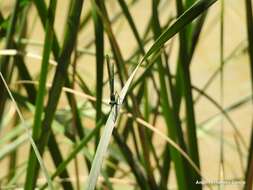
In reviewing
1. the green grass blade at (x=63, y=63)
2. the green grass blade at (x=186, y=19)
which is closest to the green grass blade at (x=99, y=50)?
the green grass blade at (x=63, y=63)

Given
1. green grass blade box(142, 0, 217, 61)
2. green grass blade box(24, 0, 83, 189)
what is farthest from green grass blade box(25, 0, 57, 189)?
green grass blade box(142, 0, 217, 61)

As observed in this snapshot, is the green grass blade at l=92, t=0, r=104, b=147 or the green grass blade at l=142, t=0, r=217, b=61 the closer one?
the green grass blade at l=142, t=0, r=217, b=61

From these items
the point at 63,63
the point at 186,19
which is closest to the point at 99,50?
the point at 63,63

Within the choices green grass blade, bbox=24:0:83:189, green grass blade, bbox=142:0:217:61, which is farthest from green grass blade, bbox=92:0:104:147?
green grass blade, bbox=142:0:217:61

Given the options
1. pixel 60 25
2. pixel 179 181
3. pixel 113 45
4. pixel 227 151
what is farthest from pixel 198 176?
pixel 60 25

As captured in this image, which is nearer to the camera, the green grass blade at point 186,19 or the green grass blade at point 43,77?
the green grass blade at point 186,19

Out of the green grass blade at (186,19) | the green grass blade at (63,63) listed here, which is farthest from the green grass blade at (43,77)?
the green grass blade at (186,19)

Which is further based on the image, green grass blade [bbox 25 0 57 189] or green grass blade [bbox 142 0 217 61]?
green grass blade [bbox 25 0 57 189]

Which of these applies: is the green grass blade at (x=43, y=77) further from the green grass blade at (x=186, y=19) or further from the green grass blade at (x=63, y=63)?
the green grass blade at (x=186, y=19)

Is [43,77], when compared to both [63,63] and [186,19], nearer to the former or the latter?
[63,63]

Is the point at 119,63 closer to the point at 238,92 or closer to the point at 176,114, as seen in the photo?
the point at 176,114

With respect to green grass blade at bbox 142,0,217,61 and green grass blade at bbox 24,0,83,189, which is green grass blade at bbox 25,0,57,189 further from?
green grass blade at bbox 142,0,217,61

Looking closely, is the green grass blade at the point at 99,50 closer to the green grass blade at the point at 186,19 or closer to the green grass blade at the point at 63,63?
the green grass blade at the point at 63,63

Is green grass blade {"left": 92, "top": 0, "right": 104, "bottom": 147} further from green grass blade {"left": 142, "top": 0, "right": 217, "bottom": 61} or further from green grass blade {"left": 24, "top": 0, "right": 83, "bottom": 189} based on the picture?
green grass blade {"left": 142, "top": 0, "right": 217, "bottom": 61}
